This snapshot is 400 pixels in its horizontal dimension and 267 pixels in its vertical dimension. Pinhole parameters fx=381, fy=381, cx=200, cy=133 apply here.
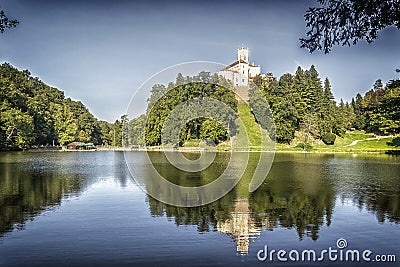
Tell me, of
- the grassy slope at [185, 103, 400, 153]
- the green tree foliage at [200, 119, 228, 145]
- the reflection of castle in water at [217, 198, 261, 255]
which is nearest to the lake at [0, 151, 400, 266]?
the reflection of castle in water at [217, 198, 261, 255]

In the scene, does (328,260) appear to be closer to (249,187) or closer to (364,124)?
(249,187)

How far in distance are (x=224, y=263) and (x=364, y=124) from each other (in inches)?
3135

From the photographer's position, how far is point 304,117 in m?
64.1

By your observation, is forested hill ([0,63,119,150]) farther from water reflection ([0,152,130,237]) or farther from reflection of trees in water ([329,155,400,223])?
reflection of trees in water ([329,155,400,223])

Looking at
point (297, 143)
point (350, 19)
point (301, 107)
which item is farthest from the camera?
point (301, 107)

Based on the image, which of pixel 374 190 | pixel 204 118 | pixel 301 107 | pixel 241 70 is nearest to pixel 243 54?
pixel 241 70

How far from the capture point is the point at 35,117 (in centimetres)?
7194

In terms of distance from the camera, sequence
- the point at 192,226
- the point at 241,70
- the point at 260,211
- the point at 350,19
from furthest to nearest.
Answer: the point at 241,70, the point at 260,211, the point at 192,226, the point at 350,19

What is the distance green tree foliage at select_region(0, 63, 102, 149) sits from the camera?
5884cm

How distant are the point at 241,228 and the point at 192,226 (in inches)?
59.7

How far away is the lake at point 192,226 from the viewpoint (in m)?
8.83

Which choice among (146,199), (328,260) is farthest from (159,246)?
(146,199)

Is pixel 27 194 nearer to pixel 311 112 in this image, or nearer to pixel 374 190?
pixel 374 190

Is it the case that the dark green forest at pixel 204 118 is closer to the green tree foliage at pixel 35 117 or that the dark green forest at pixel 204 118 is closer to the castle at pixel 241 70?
the green tree foliage at pixel 35 117
